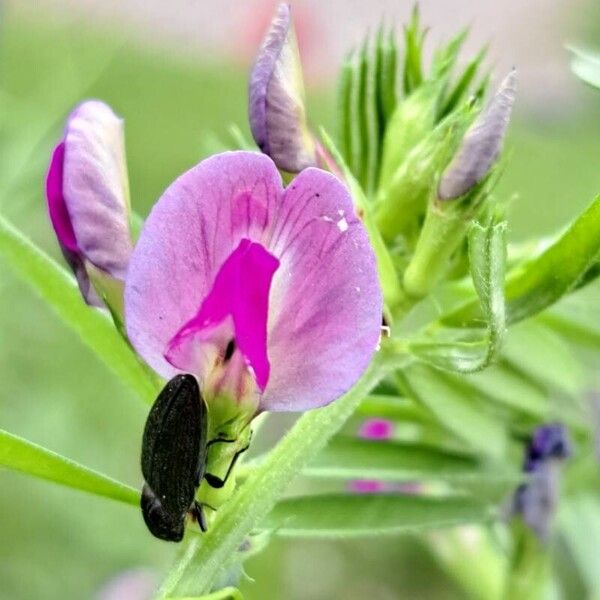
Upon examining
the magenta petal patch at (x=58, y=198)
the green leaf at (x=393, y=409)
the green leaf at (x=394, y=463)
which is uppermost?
the magenta petal patch at (x=58, y=198)

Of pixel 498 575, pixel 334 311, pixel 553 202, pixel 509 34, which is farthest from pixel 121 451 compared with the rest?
pixel 509 34

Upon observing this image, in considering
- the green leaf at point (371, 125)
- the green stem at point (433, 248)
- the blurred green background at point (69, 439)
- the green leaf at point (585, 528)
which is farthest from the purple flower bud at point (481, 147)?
the green leaf at point (585, 528)

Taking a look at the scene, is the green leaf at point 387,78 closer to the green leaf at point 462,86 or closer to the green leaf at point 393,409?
the green leaf at point 462,86

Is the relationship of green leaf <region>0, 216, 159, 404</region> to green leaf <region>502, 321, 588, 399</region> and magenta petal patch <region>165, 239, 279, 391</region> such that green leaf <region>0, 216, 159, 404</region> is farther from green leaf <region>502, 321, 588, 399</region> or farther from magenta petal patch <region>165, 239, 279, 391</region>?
green leaf <region>502, 321, 588, 399</region>

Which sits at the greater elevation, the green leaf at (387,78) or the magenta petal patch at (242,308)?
the green leaf at (387,78)

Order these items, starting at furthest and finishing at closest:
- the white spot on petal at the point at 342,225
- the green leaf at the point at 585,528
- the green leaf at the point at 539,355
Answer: the green leaf at the point at 585,528, the green leaf at the point at 539,355, the white spot on petal at the point at 342,225

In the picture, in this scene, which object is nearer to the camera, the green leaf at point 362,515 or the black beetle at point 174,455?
the black beetle at point 174,455

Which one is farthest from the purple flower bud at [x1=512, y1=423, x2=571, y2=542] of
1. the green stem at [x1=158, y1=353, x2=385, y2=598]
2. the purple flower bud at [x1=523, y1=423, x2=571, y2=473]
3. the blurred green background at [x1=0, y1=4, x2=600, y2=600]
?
the green stem at [x1=158, y1=353, x2=385, y2=598]
